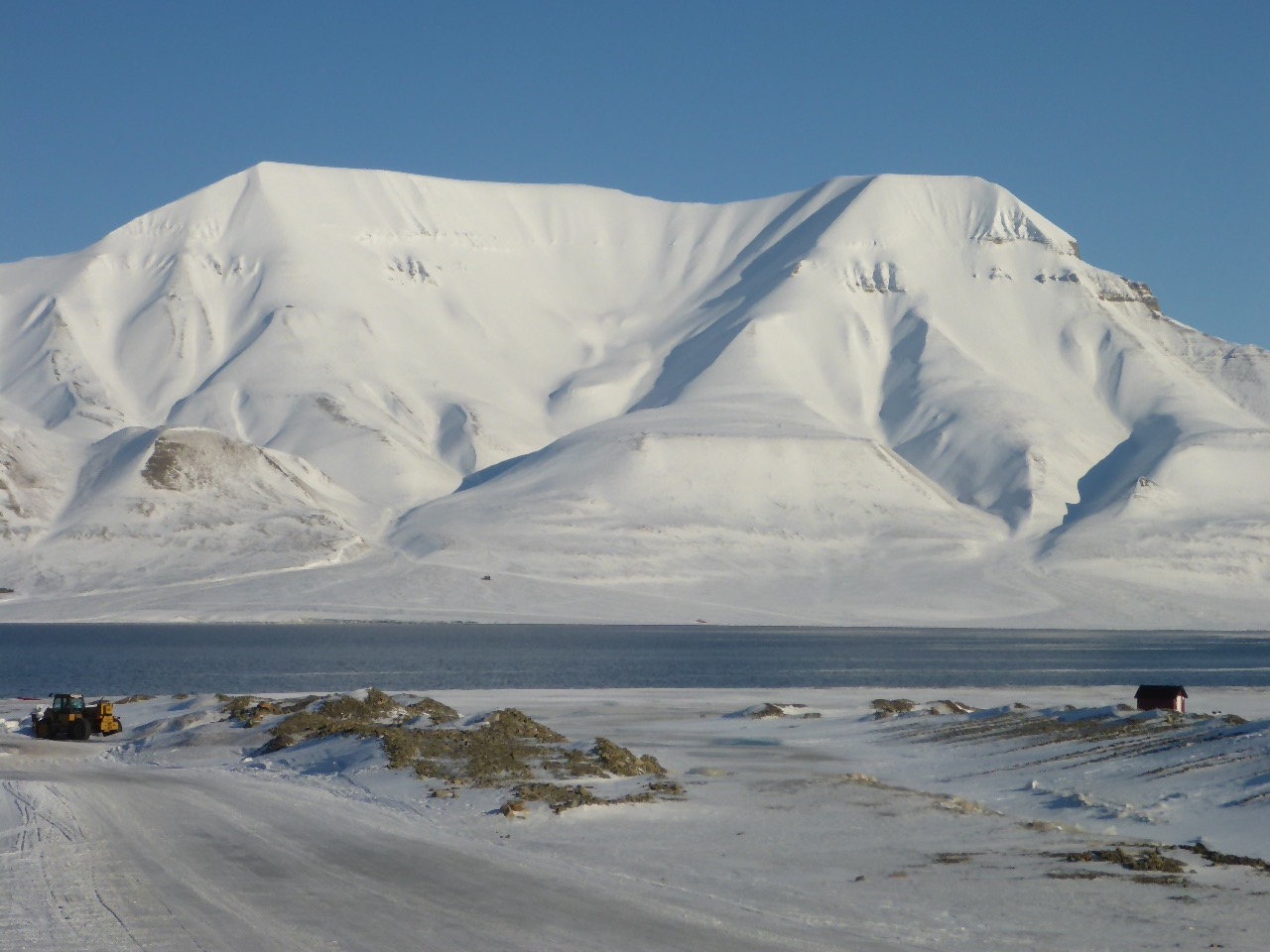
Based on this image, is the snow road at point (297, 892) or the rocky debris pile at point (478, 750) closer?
the snow road at point (297, 892)

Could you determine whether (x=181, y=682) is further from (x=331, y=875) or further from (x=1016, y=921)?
(x=1016, y=921)

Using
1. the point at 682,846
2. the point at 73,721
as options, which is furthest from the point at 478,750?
the point at 73,721

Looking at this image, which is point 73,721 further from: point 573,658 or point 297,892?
point 573,658

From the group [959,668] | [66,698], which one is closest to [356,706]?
[66,698]

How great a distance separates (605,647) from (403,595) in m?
61.5

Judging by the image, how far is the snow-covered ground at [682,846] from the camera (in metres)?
20.1

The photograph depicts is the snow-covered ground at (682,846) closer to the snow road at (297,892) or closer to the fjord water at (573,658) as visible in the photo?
the snow road at (297,892)

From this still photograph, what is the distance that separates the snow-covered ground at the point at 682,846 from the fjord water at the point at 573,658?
43.5m

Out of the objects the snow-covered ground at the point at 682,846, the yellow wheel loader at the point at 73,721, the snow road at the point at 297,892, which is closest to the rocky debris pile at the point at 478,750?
the snow-covered ground at the point at 682,846

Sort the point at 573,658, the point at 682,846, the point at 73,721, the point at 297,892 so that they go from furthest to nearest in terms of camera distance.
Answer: the point at 573,658 → the point at 73,721 → the point at 682,846 → the point at 297,892


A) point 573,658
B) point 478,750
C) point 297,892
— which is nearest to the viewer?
point 297,892

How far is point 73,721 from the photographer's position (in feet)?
163

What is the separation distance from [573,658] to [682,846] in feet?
308

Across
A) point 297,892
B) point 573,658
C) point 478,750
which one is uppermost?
point 478,750
